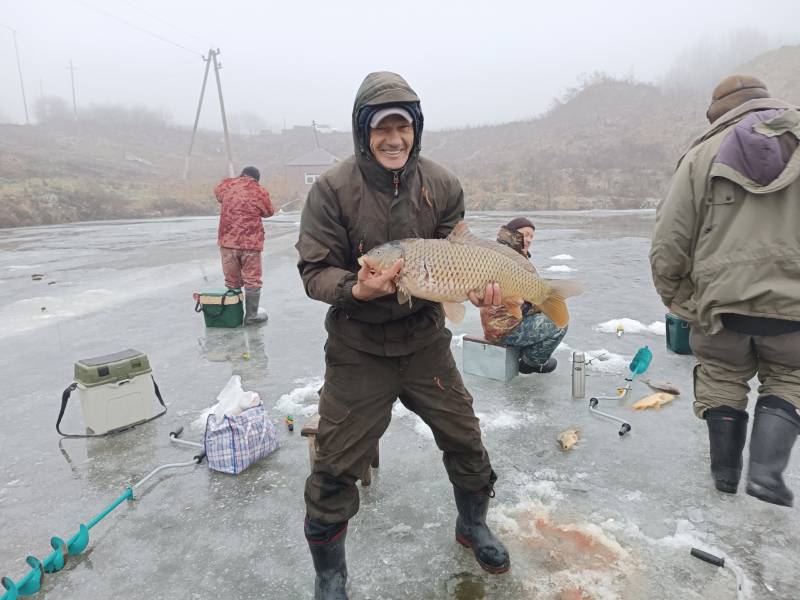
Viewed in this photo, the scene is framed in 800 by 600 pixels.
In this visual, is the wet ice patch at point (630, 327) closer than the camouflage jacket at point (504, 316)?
No

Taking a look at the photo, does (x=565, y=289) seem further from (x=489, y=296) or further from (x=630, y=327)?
(x=630, y=327)

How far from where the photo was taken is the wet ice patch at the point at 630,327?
6.40m

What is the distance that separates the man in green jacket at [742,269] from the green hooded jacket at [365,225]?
4.39 ft

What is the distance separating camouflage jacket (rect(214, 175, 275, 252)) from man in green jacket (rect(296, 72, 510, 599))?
5.22 meters

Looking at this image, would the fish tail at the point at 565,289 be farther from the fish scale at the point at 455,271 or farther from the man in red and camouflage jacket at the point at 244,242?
the man in red and camouflage jacket at the point at 244,242

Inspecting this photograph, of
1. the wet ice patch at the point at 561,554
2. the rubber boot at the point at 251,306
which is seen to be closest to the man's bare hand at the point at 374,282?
the wet ice patch at the point at 561,554

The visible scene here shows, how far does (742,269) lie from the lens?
2457 mm

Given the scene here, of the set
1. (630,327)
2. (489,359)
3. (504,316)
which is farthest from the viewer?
(630,327)

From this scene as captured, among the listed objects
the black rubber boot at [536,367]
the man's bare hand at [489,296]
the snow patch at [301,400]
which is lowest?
the snow patch at [301,400]

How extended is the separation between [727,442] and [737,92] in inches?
72.0

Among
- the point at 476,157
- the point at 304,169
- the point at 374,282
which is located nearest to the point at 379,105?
the point at 374,282

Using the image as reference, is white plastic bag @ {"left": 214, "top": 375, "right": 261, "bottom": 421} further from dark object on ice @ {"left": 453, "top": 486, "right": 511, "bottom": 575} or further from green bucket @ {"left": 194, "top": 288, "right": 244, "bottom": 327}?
green bucket @ {"left": 194, "top": 288, "right": 244, "bottom": 327}

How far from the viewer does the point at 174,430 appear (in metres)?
4.34

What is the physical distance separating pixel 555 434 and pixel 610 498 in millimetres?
852
